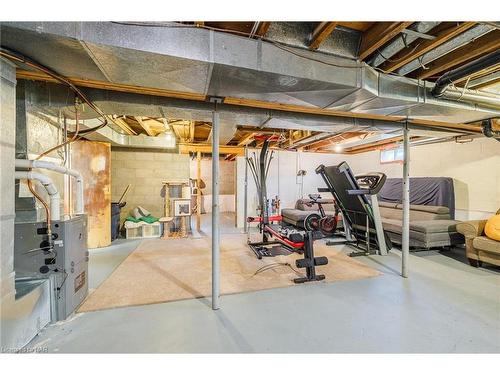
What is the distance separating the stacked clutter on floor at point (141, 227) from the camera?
4.90 meters

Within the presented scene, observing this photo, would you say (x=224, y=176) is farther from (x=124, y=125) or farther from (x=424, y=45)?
(x=424, y=45)

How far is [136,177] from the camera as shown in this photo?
17.9 ft

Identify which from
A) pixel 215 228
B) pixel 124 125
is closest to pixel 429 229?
pixel 215 228

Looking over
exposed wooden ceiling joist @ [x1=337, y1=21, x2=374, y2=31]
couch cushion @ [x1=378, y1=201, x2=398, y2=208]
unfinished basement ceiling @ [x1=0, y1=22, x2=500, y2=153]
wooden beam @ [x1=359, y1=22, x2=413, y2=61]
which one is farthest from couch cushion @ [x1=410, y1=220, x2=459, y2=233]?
exposed wooden ceiling joist @ [x1=337, y1=21, x2=374, y2=31]

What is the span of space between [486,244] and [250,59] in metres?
3.99

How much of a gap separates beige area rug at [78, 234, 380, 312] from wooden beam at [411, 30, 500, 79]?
2487 mm

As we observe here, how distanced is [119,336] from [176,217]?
4.11 m

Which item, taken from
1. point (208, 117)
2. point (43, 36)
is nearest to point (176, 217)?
point (208, 117)

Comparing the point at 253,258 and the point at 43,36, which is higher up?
the point at 43,36

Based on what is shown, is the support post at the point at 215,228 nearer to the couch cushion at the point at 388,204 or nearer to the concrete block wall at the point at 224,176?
the couch cushion at the point at 388,204

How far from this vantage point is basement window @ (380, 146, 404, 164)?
5.73 meters

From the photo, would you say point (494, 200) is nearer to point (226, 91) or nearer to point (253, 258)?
point (253, 258)

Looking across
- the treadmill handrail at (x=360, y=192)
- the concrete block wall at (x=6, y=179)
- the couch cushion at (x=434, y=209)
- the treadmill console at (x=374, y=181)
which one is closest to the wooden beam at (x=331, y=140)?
Result: the treadmill console at (x=374, y=181)

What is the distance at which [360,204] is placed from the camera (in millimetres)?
3895
